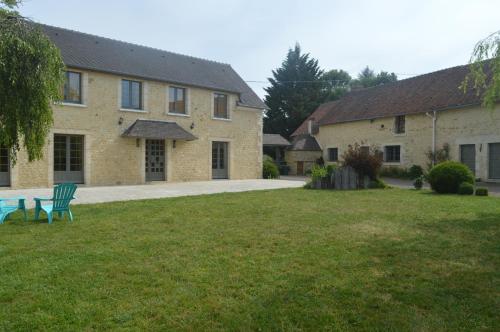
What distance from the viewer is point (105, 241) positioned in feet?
18.7

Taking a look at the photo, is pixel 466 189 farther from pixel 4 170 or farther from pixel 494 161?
pixel 4 170

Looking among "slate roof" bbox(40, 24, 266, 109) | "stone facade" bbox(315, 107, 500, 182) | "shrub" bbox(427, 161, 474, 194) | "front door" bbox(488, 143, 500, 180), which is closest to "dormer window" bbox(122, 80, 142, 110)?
"slate roof" bbox(40, 24, 266, 109)

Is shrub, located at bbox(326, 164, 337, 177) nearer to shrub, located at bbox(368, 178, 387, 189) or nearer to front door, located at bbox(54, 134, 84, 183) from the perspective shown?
shrub, located at bbox(368, 178, 387, 189)

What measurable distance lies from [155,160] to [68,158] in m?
3.78

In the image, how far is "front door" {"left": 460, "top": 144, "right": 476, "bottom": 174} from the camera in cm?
2027

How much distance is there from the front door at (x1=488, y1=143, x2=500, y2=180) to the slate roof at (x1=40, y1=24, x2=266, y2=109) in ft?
39.0

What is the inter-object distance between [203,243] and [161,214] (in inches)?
116

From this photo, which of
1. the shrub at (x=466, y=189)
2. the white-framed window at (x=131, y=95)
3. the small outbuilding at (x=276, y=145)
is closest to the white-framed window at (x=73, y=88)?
the white-framed window at (x=131, y=95)

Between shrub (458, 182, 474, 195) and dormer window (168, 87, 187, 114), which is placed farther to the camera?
dormer window (168, 87, 187, 114)

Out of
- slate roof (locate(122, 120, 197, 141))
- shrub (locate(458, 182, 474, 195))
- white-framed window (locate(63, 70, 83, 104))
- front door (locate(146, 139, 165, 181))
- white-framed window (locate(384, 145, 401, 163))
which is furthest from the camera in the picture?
white-framed window (locate(384, 145, 401, 163))

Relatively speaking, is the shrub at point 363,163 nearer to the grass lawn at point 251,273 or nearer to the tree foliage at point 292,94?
the grass lawn at point 251,273

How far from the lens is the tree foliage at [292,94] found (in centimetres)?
4025

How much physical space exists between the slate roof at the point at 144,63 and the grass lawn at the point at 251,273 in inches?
401

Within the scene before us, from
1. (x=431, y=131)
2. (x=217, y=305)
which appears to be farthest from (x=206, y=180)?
(x=217, y=305)
